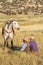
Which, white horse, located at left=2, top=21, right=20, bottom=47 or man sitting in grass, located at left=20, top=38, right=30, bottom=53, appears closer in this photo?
man sitting in grass, located at left=20, top=38, right=30, bottom=53

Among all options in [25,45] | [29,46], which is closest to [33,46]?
Result: [29,46]

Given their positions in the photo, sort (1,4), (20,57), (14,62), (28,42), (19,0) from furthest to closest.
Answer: (19,0)
(1,4)
(28,42)
(20,57)
(14,62)

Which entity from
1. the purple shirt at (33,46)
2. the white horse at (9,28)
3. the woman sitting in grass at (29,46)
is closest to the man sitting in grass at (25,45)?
the woman sitting in grass at (29,46)

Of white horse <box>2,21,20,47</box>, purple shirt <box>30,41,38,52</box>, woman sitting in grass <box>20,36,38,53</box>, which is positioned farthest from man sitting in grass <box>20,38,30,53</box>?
white horse <box>2,21,20,47</box>

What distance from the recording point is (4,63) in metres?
9.80

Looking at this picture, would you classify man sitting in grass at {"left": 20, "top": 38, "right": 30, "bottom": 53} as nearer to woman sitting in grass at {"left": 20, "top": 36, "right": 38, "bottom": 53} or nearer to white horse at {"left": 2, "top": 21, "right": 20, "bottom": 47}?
woman sitting in grass at {"left": 20, "top": 36, "right": 38, "bottom": 53}

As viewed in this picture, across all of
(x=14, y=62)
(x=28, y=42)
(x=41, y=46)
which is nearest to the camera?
(x=14, y=62)

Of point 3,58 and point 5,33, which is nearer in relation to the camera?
point 3,58

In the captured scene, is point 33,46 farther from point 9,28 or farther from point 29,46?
point 9,28

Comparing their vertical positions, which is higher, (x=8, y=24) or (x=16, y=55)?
(x=8, y=24)

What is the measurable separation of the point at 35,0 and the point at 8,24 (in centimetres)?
6520

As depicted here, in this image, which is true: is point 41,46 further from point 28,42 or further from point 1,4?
point 1,4

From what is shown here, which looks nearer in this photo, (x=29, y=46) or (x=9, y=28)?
(x=29, y=46)

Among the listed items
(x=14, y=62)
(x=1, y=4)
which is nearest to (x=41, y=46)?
(x=14, y=62)
